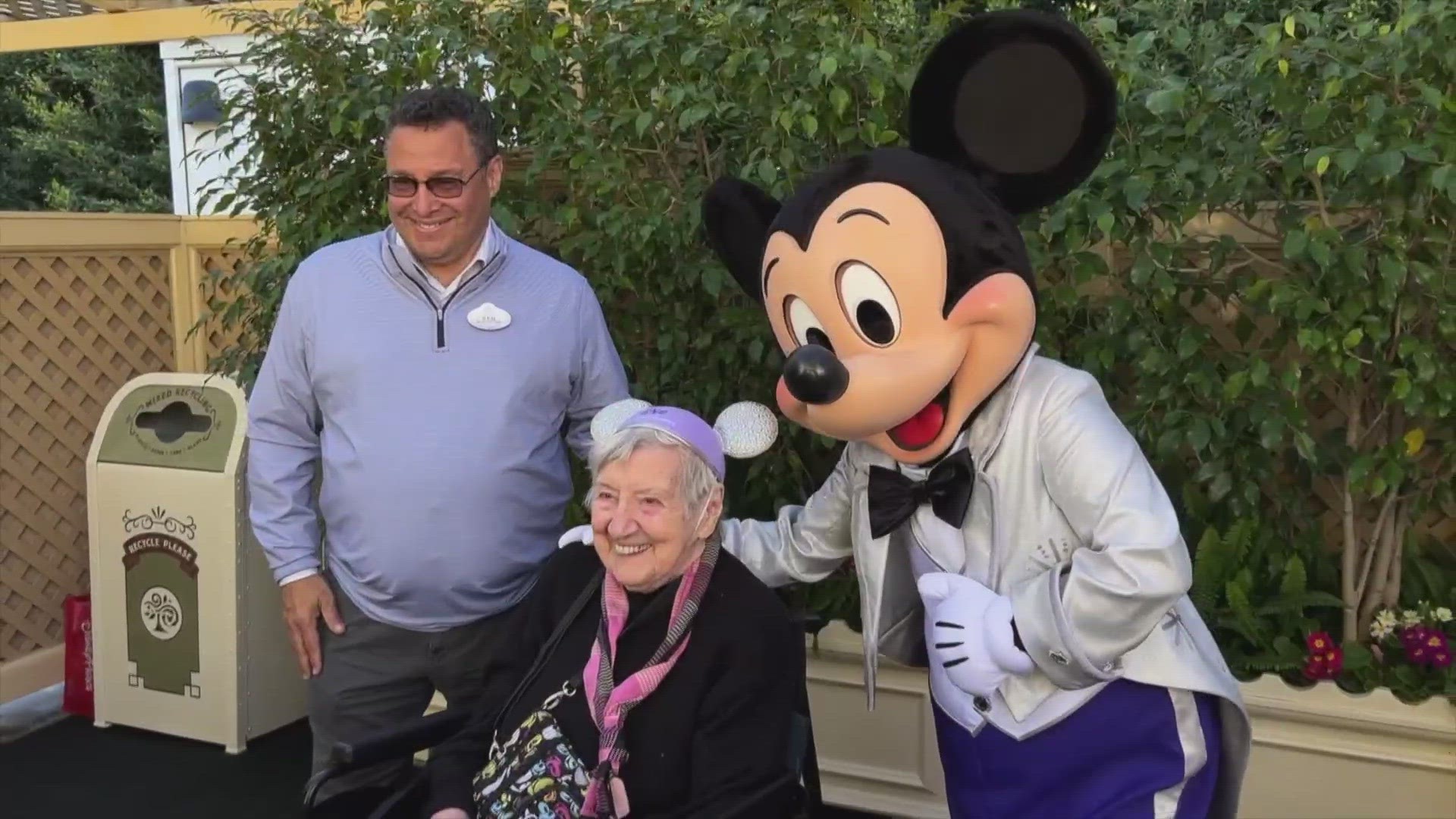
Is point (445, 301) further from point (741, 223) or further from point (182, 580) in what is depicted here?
point (182, 580)

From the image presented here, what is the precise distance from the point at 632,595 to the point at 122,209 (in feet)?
30.8

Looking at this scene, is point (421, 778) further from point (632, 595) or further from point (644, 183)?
point (644, 183)

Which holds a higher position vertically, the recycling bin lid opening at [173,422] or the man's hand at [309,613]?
the man's hand at [309,613]

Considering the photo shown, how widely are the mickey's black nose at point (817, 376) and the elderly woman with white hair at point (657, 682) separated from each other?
0.29 metres

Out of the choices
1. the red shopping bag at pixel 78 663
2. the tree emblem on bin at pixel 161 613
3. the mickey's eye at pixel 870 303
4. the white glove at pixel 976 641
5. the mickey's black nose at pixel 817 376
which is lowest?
the red shopping bag at pixel 78 663

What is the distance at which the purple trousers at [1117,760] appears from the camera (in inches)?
61.4

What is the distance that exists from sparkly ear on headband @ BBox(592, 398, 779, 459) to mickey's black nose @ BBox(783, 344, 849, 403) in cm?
29

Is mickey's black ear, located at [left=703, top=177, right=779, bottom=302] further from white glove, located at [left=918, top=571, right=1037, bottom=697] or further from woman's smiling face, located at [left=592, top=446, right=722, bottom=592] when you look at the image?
white glove, located at [left=918, top=571, right=1037, bottom=697]

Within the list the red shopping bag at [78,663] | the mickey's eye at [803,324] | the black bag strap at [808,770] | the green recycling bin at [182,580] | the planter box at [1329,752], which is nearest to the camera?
the mickey's eye at [803,324]

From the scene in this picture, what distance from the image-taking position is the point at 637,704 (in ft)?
5.79

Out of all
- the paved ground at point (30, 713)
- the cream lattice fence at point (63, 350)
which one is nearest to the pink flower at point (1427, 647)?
the cream lattice fence at point (63, 350)

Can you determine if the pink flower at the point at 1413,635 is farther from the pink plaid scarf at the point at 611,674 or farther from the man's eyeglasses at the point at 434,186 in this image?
the man's eyeglasses at the point at 434,186

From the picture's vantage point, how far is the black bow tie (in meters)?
1.60

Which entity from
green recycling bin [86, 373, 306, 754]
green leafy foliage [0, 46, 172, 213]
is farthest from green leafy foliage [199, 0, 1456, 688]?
green leafy foliage [0, 46, 172, 213]
